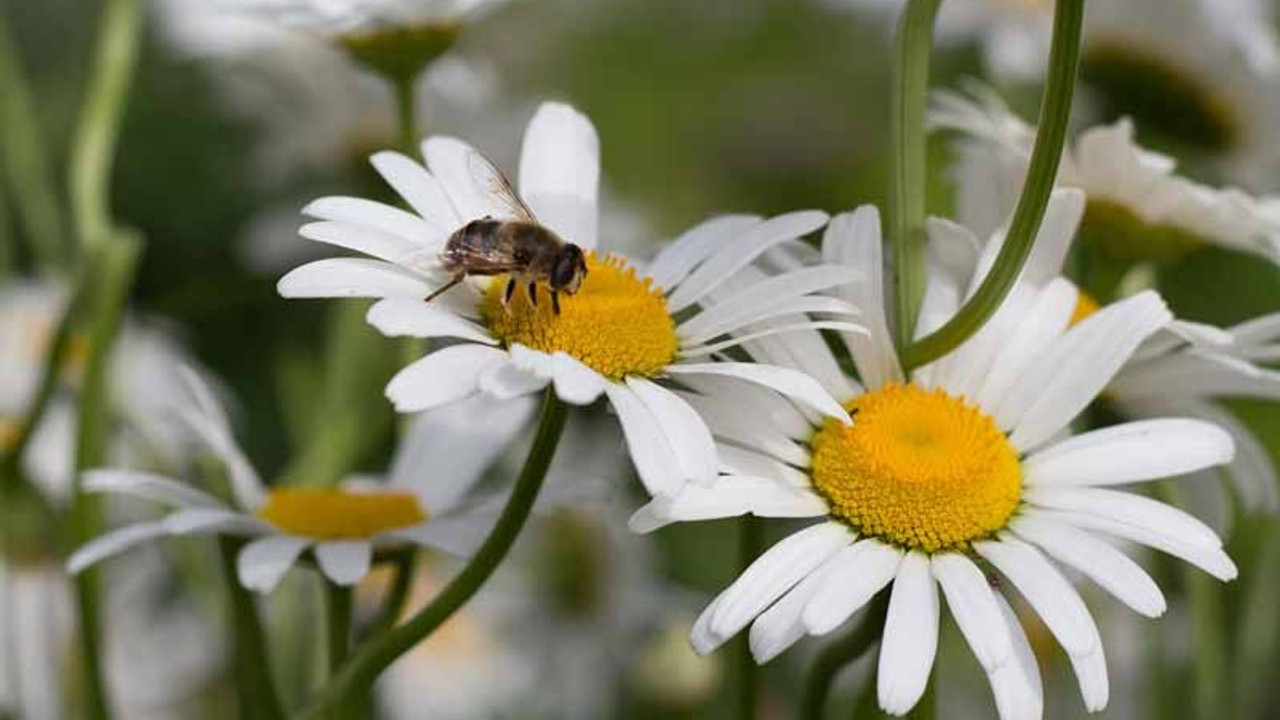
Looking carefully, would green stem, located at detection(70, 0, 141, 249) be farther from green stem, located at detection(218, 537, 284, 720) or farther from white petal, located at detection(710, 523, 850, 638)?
white petal, located at detection(710, 523, 850, 638)

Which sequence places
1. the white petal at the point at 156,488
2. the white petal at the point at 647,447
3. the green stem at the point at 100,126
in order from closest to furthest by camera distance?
the white petal at the point at 647,447, the white petal at the point at 156,488, the green stem at the point at 100,126

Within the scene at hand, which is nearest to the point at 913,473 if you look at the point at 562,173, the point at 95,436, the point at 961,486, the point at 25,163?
the point at 961,486

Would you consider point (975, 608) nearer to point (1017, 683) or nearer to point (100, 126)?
point (1017, 683)

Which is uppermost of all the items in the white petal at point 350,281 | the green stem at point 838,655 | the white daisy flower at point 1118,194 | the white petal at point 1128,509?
the white daisy flower at point 1118,194

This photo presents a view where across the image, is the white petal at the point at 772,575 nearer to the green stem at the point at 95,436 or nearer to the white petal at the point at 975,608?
the white petal at the point at 975,608

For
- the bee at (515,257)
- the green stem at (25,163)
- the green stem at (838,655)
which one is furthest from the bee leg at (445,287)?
the green stem at (25,163)

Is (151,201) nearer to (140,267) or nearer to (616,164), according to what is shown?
(140,267)

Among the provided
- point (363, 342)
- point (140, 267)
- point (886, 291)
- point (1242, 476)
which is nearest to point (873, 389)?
point (886, 291)
